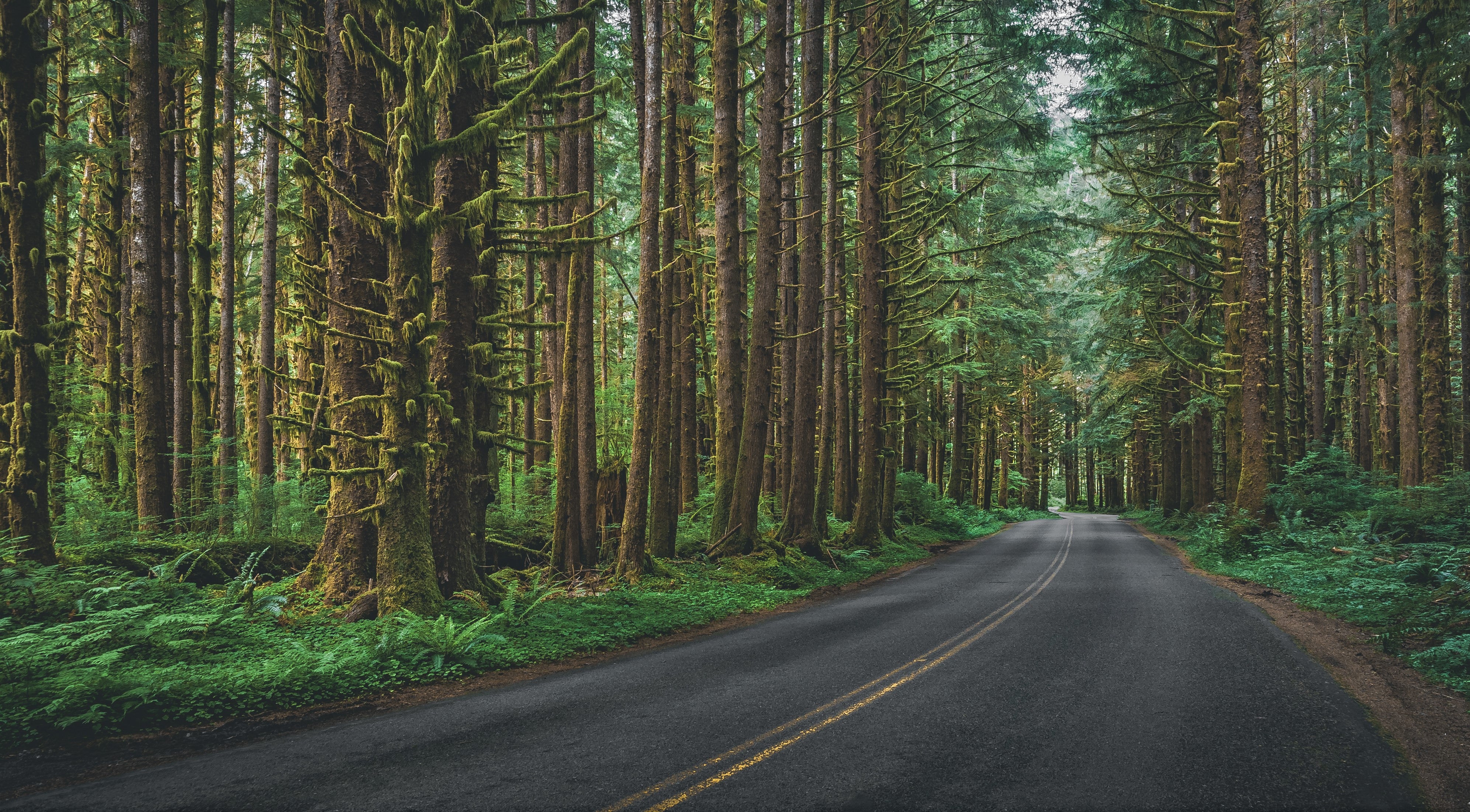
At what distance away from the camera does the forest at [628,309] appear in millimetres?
8117

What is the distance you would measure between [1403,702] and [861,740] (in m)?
5.23

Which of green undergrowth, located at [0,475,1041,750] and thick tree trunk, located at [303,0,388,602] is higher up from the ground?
thick tree trunk, located at [303,0,388,602]

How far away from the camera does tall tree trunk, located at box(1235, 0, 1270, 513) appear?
16.7m

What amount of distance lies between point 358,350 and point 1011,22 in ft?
57.4

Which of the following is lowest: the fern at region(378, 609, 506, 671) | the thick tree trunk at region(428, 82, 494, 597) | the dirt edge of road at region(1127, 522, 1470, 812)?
the dirt edge of road at region(1127, 522, 1470, 812)

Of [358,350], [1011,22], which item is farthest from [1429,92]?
[358,350]

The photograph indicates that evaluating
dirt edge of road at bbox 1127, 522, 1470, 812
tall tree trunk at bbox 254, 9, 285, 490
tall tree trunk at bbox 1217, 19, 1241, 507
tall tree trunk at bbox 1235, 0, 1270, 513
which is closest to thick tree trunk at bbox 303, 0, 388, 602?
tall tree trunk at bbox 254, 9, 285, 490

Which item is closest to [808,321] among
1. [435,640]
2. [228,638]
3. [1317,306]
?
[435,640]

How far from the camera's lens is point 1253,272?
55.4 ft

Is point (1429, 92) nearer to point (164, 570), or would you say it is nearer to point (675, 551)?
point (675, 551)

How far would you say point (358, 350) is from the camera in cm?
969

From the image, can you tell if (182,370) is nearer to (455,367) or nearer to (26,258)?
(26,258)

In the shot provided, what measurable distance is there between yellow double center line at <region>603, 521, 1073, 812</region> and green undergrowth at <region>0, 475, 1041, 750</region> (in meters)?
3.59

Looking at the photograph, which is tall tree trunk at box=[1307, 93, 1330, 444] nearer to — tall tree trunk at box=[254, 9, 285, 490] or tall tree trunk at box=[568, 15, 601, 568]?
tall tree trunk at box=[568, 15, 601, 568]
